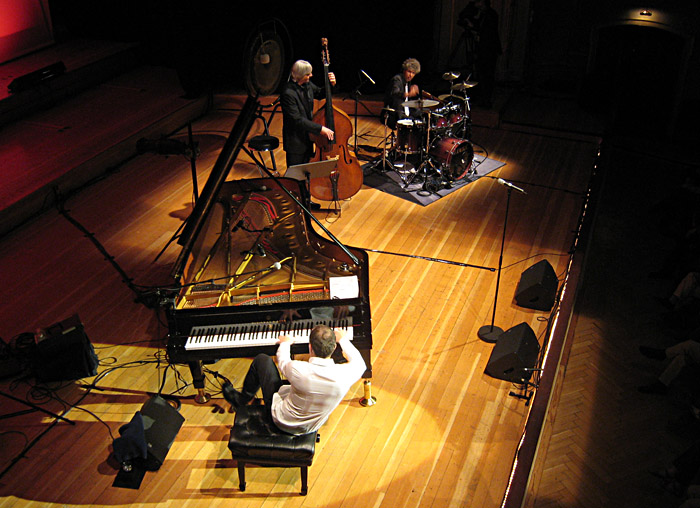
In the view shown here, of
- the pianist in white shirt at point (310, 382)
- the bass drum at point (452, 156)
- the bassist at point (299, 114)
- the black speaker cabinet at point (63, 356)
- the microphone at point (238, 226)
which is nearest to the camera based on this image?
the pianist in white shirt at point (310, 382)

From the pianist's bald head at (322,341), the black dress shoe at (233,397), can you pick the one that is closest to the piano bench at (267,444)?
the black dress shoe at (233,397)

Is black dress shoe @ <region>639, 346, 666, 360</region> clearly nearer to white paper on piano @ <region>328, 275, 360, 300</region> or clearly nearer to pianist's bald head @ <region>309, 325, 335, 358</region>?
white paper on piano @ <region>328, 275, 360, 300</region>

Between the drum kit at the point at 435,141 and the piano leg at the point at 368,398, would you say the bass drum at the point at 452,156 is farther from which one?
the piano leg at the point at 368,398

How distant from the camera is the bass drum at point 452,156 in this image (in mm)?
6973

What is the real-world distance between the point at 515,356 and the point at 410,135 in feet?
11.4

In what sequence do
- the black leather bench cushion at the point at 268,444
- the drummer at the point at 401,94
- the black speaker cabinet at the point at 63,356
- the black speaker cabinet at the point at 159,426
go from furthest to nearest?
the drummer at the point at 401,94
the black speaker cabinet at the point at 63,356
the black speaker cabinet at the point at 159,426
the black leather bench cushion at the point at 268,444

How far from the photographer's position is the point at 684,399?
518 centimetres

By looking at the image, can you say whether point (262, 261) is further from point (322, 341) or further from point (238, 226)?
point (322, 341)

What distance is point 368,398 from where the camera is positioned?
450 centimetres

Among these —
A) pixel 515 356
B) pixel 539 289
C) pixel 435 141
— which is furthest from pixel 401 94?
pixel 515 356

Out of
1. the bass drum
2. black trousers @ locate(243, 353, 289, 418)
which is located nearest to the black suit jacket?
the bass drum

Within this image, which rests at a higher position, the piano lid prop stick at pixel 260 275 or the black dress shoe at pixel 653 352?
the piano lid prop stick at pixel 260 275

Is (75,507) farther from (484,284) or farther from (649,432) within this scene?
(649,432)

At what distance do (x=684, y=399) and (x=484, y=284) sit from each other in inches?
72.6
